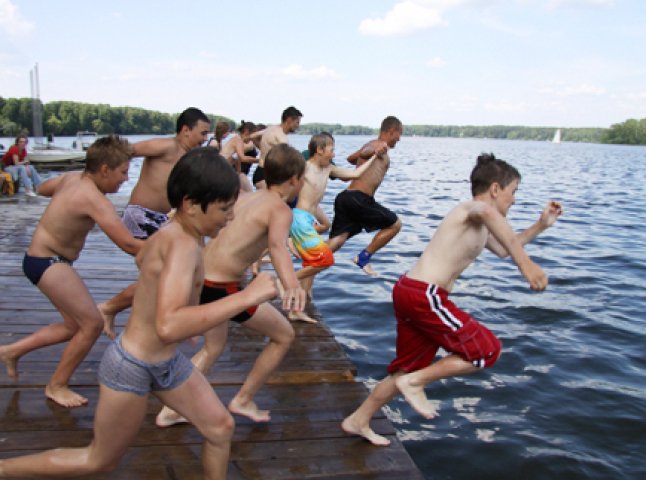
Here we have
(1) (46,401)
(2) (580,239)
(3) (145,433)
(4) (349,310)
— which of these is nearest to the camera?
(3) (145,433)

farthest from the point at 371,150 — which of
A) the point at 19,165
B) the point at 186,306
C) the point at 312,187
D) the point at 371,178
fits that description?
the point at 19,165

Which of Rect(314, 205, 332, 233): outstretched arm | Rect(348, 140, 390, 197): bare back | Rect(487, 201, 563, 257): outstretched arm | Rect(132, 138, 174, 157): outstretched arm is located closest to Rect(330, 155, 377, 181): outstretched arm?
Rect(348, 140, 390, 197): bare back

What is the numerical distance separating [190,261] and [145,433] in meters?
1.75

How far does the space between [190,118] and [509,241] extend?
142 inches

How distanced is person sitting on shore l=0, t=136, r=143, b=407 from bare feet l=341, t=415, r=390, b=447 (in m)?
1.77

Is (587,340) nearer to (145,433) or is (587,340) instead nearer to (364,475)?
(364,475)

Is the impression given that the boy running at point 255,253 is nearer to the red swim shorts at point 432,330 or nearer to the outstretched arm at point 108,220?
the outstretched arm at point 108,220

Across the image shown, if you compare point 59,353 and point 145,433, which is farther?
point 59,353

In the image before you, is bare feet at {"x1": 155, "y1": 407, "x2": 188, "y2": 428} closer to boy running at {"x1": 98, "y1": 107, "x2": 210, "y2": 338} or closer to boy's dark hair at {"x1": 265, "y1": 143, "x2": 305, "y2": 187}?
boy's dark hair at {"x1": 265, "y1": 143, "x2": 305, "y2": 187}

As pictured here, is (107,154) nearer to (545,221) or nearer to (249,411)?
(249,411)

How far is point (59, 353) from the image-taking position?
4.84 meters

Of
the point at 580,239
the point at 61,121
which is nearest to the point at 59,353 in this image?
the point at 580,239

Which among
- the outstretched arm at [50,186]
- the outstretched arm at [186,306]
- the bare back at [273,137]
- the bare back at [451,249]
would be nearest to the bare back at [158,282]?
the outstretched arm at [186,306]

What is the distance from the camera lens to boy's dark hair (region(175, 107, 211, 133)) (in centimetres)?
562
